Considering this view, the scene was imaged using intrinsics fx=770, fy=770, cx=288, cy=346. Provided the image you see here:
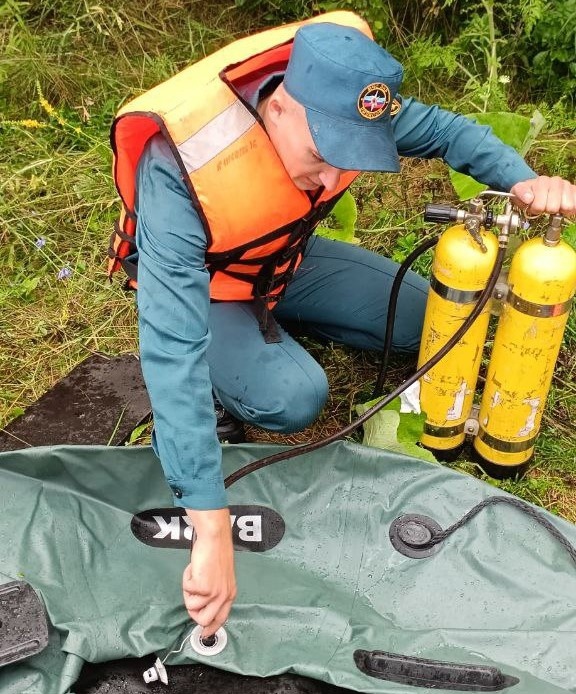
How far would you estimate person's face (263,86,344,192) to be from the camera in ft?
5.68

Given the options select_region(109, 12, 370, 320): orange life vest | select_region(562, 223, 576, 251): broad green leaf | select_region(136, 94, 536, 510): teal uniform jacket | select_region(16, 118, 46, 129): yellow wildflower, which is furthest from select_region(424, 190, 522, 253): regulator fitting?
select_region(16, 118, 46, 129): yellow wildflower

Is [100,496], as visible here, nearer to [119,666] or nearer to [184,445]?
[119,666]

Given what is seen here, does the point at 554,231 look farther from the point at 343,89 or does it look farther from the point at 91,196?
the point at 91,196

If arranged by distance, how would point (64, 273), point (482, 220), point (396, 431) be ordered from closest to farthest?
point (482, 220), point (396, 431), point (64, 273)

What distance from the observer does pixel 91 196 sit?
3588 mm

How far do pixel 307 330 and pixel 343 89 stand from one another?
1333mm

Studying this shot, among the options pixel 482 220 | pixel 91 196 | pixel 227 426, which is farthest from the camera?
pixel 91 196

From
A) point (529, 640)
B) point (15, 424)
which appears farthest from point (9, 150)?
point (529, 640)

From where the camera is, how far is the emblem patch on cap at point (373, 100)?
1.66 m

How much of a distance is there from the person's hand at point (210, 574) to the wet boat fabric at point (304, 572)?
38 cm

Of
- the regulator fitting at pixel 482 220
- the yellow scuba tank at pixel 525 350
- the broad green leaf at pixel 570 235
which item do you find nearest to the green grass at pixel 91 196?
the yellow scuba tank at pixel 525 350

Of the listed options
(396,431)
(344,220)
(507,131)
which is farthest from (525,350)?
(344,220)

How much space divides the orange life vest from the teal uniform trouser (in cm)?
28

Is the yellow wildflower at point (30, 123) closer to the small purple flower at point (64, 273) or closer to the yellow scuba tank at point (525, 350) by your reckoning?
the small purple flower at point (64, 273)
